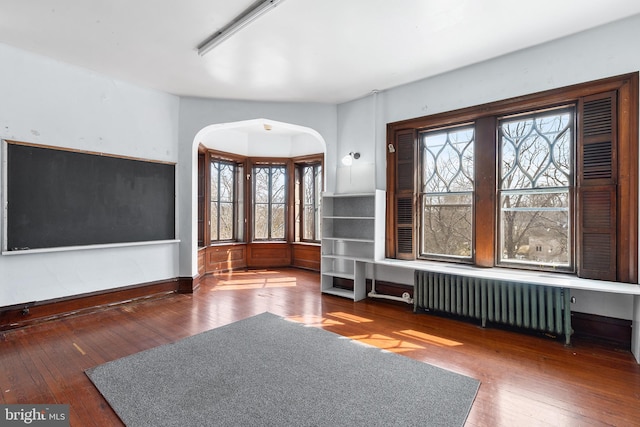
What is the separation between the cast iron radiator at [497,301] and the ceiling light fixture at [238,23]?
353 cm

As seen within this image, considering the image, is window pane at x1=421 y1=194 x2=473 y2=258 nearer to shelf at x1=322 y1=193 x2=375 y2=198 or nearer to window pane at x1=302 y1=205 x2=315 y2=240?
shelf at x1=322 y1=193 x2=375 y2=198

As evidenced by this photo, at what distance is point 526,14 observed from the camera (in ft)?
9.40

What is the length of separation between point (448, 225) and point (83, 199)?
5.02 metres

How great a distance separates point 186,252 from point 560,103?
5576 millimetres

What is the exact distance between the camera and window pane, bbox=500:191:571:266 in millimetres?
3426

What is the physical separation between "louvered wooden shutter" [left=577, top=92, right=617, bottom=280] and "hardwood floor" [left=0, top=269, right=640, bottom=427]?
0.86m

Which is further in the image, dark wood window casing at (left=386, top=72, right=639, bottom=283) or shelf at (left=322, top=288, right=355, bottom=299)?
shelf at (left=322, top=288, right=355, bottom=299)

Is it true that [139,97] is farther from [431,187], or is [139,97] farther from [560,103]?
[560,103]

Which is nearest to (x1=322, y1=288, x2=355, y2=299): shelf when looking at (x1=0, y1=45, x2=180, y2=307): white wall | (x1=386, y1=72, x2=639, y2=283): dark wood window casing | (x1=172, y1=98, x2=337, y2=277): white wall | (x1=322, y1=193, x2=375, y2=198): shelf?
(x1=322, y1=193, x2=375, y2=198): shelf

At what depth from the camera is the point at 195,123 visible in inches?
200

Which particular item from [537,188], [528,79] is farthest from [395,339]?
[528,79]

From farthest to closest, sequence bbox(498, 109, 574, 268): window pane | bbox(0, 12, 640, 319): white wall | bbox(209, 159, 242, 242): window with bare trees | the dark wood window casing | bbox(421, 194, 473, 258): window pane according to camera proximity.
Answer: bbox(209, 159, 242, 242): window with bare trees → bbox(421, 194, 473, 258): window pane → bbox(498, 109, 574, 268): window pane → bbox(0, 12, 640, 319): white wall → the dark wood window casing

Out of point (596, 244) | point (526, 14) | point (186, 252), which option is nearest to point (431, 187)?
point (596, 244)

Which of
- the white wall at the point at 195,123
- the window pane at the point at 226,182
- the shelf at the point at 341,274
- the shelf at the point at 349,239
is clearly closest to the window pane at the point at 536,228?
the shelf at the point at 349,239
